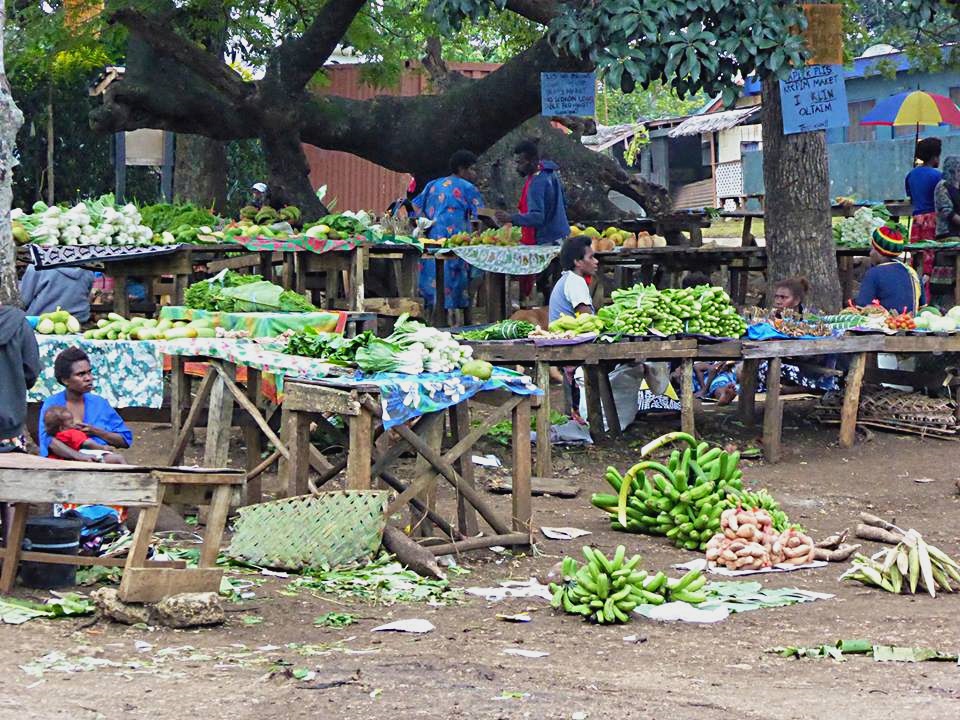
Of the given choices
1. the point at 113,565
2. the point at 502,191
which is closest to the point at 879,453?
the point at 113,565

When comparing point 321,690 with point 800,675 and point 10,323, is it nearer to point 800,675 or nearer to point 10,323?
point 800,675

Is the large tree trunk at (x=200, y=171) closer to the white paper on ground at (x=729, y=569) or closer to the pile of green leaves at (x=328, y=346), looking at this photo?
the pile of green leaves at (x=328, y=346)

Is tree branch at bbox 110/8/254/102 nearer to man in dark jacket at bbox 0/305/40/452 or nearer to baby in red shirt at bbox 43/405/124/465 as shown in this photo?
baby in red shirt at bbox 43/405/124/465

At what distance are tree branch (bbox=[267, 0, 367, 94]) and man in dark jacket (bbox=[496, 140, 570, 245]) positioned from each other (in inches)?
110

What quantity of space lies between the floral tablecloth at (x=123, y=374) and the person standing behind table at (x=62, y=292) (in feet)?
5.96

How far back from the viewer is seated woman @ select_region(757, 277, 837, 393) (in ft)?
37.1

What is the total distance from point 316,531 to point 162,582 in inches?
40.4

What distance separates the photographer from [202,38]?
16781mm

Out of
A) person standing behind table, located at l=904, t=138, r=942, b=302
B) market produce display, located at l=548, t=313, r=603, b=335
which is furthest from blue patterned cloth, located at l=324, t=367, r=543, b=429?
person standing behind table, located at l=904, t=138, r=942, b=302

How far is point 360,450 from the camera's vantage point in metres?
7.13

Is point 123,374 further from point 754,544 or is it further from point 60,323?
point 754,544

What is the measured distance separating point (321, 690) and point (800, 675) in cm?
173

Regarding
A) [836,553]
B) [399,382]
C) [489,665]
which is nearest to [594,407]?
[836,553]

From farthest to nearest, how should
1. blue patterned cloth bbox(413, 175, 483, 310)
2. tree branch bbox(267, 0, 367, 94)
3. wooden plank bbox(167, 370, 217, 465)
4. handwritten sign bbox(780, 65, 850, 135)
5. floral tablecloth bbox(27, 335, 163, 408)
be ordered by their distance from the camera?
tree branch bbox(267, 0, 367, 94) < blue patterned cloth bbox(413, 175, 483, 310) < handwritten sign bbox(780, 65, 850, 135) < floral tablecloth bbox(27, 335, 163, 408) < wooden plank bbox(167, 370, 217, 465)
